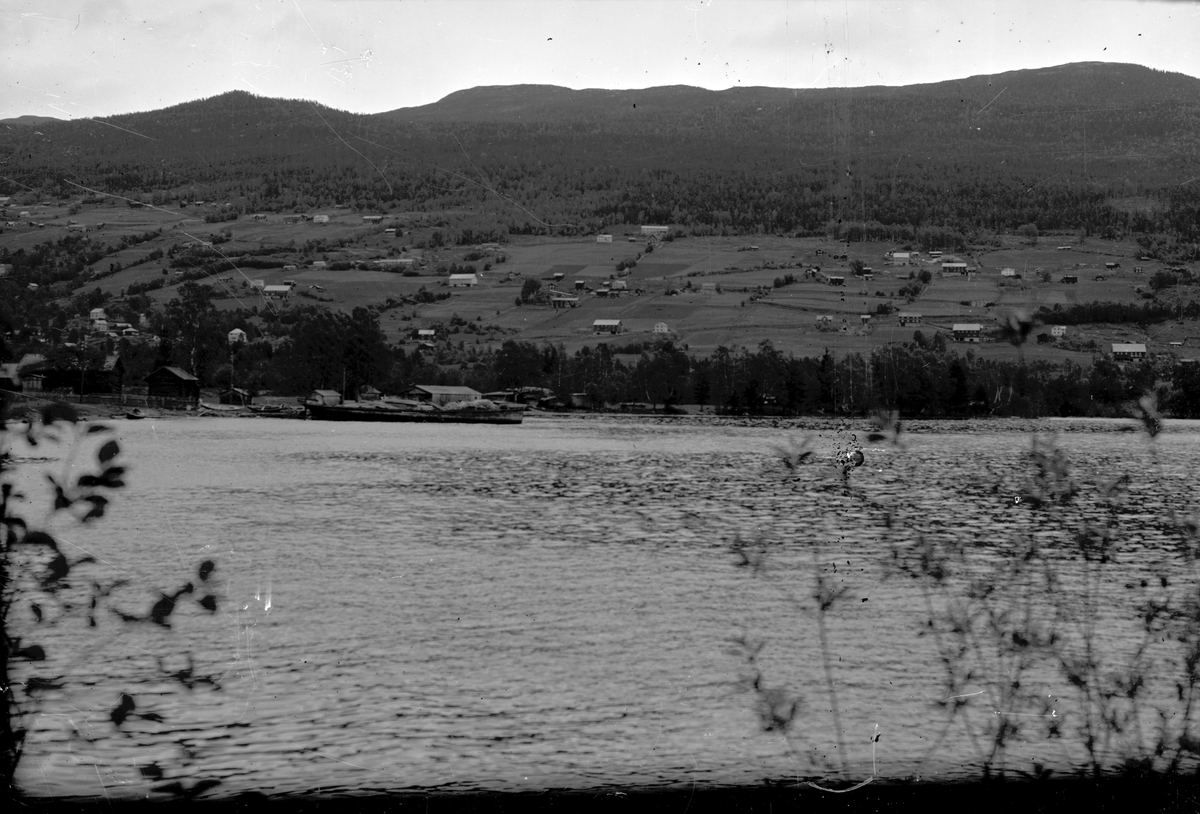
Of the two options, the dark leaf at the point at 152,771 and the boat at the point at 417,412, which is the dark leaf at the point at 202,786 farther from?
the boat at the point at 417,412

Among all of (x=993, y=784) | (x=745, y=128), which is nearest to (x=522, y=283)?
(x=745, y=128)

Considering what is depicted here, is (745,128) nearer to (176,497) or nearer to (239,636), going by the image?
(176,497)

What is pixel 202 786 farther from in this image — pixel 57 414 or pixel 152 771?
pixel 57 414

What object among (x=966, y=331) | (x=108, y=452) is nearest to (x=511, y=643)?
(x=108, y=452)

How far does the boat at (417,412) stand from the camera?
74.1m

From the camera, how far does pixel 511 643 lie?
9828 millimetres

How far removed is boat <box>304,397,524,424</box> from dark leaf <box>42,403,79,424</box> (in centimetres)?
6872

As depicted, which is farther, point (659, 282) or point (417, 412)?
point (659, 282)

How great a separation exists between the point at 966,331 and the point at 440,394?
36199 mm

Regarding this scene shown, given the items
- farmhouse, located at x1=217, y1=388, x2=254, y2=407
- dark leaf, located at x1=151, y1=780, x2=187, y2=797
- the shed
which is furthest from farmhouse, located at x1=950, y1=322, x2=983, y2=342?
dark leaf, located at x1=151, y1=780, x2=187, y2=797

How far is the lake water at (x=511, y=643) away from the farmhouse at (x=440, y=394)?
55273 mm

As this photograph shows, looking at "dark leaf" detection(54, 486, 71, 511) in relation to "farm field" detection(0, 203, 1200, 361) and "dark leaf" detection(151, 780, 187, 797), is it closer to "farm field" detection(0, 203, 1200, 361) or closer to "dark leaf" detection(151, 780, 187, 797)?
"dark leaf" detection(151, 780, 187, 797)

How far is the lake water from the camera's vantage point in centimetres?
644

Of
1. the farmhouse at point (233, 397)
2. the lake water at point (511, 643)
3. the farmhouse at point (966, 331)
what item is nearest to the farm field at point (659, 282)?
the farmhouse at point (966, 331)
